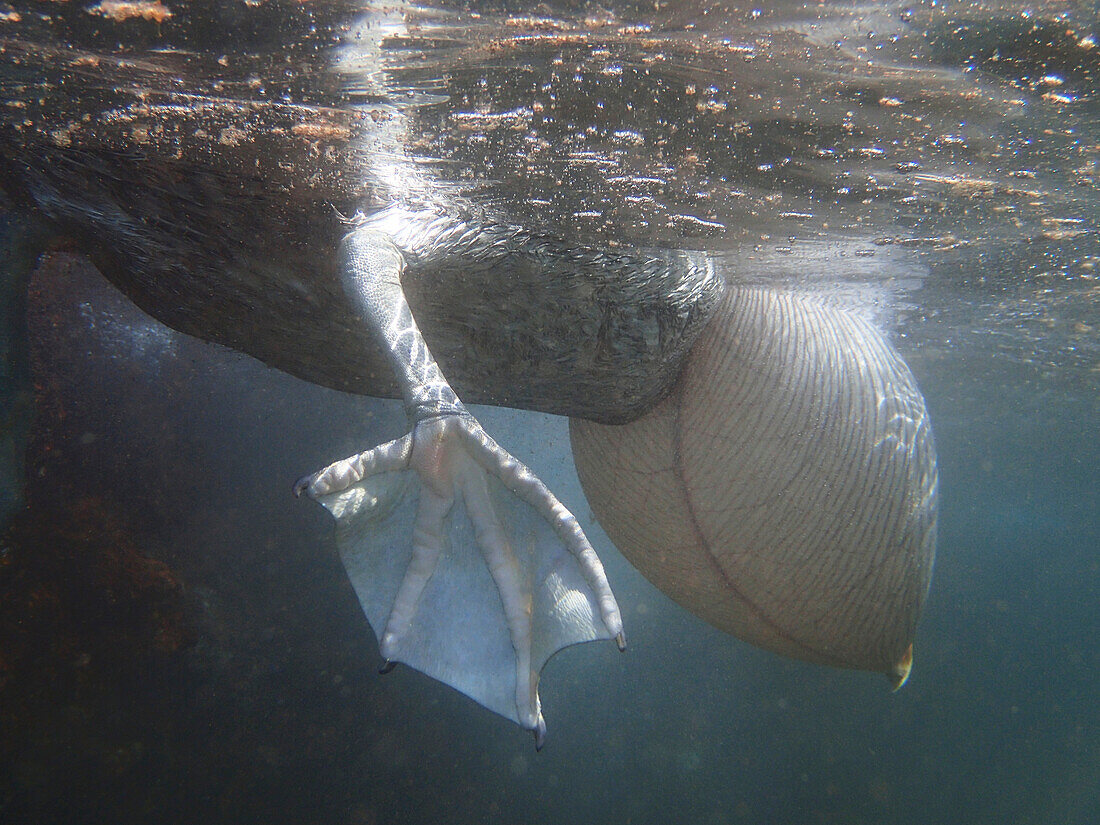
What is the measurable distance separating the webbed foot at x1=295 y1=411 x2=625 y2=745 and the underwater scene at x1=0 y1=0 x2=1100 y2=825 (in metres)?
0.01

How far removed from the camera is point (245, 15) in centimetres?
234

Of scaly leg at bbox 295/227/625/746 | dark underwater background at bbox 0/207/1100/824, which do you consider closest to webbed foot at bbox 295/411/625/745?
scaly leg at bbox 295/227/625/746

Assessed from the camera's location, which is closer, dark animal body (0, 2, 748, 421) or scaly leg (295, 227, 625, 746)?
scaly leg (295, 227, 625, 746)

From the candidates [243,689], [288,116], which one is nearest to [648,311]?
[288,116]

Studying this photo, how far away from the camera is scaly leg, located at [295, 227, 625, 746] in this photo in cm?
204

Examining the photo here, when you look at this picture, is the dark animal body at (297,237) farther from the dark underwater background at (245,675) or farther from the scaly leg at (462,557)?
the dark underwater background at (245,675)

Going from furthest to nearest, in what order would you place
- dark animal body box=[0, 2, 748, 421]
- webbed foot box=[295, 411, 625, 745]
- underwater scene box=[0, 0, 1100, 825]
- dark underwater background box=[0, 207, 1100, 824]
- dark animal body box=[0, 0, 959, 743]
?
dark underwater background box=[0, 207, 1100, 824]
dark animal body box=[0, 2, 748, 421]
underwater scene box=[0, 0, 1100, 825]
dark animal body box=[0, 0, 959, 743]
webbed foot box=[295, 411, 625, 745]

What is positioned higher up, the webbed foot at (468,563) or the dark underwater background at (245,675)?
the webbed foot at (468,563)

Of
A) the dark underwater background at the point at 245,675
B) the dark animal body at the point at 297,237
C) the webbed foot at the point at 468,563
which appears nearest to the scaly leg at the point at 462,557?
the webbed foot at the point at 468,563

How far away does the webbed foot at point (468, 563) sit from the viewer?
6.69 feet

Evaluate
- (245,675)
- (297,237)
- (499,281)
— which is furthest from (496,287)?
(245,675)

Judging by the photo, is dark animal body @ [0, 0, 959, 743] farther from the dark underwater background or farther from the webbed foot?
the dark underwater background

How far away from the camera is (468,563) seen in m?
2.22

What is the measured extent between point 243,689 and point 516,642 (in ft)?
26.0
